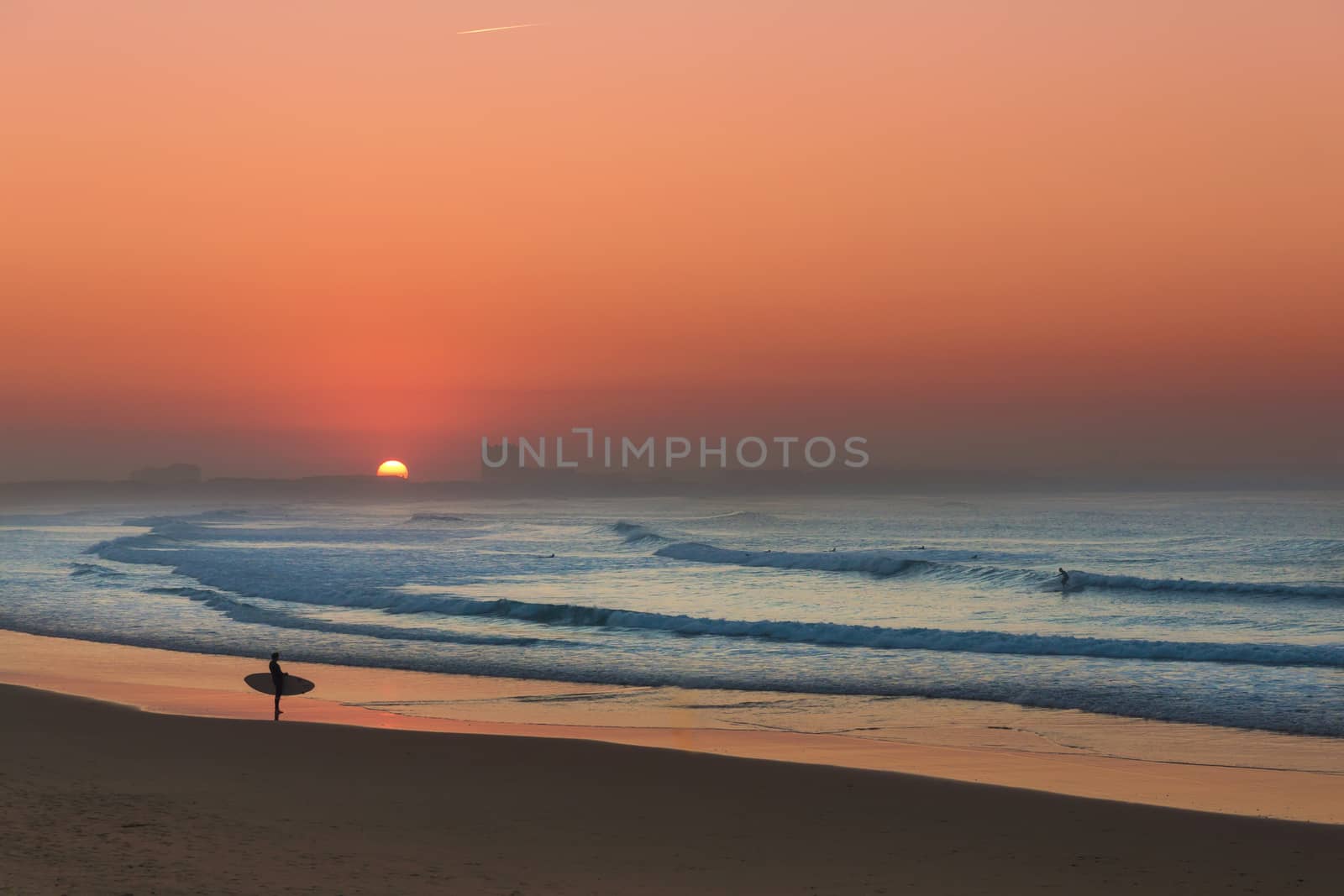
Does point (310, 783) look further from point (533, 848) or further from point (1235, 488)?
point (1235, 488)

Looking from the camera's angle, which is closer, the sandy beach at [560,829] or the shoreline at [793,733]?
the sandy beach at [560,829]

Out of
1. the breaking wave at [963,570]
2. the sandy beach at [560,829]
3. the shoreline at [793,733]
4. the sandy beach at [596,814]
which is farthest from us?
the breaking wave at [963,570]

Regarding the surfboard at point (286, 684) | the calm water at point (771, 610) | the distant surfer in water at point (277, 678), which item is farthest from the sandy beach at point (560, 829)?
the calm water at point (771, 610)

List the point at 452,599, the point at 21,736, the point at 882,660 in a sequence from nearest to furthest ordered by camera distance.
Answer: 1. the point at 21,736
2. the point at 882,660
3. the point at 452,599

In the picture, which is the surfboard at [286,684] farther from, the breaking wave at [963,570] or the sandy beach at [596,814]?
the breaking wave at [963,570]

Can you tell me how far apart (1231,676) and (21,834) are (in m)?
20.9

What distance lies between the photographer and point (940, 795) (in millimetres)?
13531

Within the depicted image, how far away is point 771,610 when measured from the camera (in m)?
35.9

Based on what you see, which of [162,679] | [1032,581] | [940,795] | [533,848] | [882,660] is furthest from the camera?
[1032,581]

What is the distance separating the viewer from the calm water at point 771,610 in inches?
926

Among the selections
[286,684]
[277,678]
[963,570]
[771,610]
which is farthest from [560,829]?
[963,570]

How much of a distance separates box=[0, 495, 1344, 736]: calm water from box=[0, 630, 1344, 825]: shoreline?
1.62 metres

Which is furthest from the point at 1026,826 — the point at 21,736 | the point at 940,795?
the point at 21,736

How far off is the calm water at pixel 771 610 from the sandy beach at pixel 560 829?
300 inches
